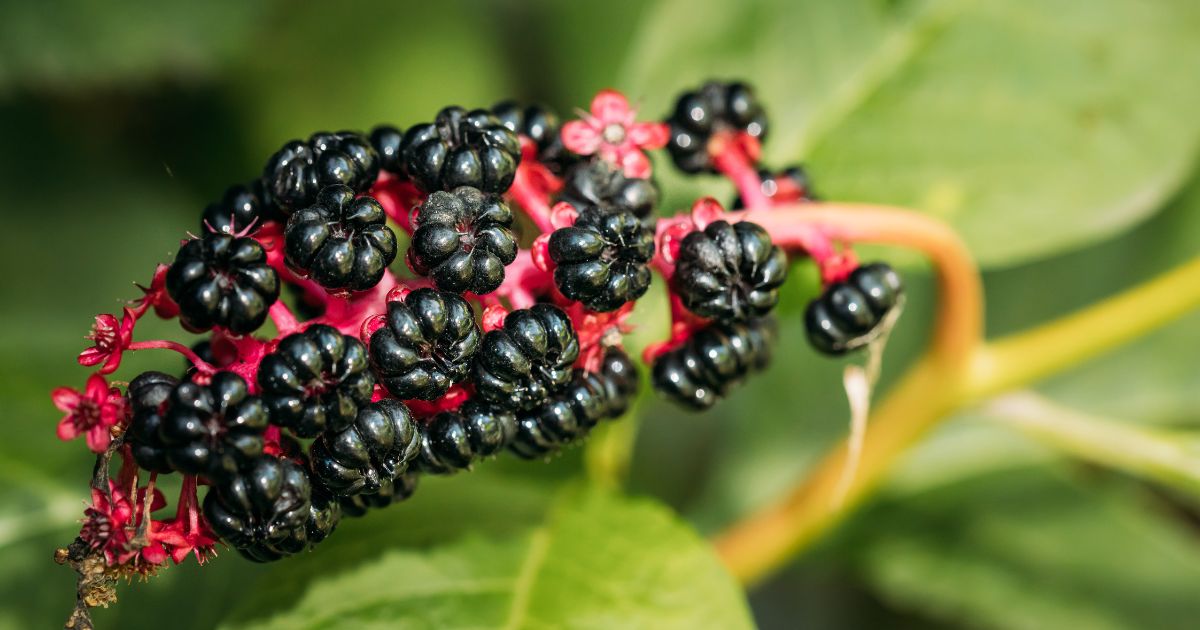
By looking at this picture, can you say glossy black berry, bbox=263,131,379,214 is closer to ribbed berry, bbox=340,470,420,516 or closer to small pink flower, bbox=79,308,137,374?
small pink flower, bbox=79,308,137,374

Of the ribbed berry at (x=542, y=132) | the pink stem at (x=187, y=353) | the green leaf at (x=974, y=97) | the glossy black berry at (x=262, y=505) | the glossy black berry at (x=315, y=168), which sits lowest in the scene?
the glossy black berry at (x=262, y=505)

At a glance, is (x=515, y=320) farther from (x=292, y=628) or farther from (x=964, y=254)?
(x=964, y=254)

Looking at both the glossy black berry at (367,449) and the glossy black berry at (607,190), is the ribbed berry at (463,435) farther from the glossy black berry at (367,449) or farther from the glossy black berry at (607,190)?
the glossy black berry at (607,190)

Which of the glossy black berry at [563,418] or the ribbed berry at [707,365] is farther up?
the ribbed berry at [707,365]

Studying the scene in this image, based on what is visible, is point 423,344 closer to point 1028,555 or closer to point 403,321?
point 403,321

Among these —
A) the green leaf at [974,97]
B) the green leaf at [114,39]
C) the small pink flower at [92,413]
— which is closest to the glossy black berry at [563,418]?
the small pink flower at [92,413]

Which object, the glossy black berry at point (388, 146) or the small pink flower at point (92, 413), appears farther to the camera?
the glossy black berry at point (388, 146)

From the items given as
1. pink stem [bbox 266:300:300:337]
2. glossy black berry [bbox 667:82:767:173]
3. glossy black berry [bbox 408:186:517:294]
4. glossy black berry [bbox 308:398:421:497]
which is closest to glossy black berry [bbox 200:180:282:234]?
pink stem [bbox 266:300:300:337]

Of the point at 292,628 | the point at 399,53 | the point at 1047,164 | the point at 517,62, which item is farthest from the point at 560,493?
the point at 517,62
